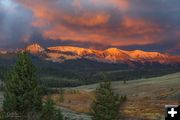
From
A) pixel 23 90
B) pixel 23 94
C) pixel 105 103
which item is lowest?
pixel 105 103

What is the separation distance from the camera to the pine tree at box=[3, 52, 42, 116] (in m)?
59.2

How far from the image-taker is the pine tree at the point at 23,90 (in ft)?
194

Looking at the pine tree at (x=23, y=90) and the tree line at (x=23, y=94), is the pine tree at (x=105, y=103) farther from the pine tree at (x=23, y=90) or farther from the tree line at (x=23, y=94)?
the pine tree at (x=23, y=90)

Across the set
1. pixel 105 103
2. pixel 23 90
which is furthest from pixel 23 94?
pixel 105 103

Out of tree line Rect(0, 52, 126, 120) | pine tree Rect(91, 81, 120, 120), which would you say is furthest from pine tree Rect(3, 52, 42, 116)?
pine tree Rect(91, 81, 120, 120)

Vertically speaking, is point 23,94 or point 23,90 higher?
point 23,90

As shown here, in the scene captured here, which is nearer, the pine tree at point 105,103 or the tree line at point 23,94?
the tree line at point 23,94

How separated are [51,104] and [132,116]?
113921 millimetres

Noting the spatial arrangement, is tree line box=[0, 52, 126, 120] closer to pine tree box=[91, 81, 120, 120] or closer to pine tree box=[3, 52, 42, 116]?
pine tree box=[3, 52, 42, 116]

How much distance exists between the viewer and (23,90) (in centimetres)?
5966

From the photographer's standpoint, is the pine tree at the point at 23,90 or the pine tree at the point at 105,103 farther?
the pine tree at the point at 105,103

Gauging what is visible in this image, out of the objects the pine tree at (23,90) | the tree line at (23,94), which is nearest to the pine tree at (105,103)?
the tree line at (23,94)

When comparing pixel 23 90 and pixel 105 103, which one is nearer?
pixel 23 90

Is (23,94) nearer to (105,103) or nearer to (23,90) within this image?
(23,90)
